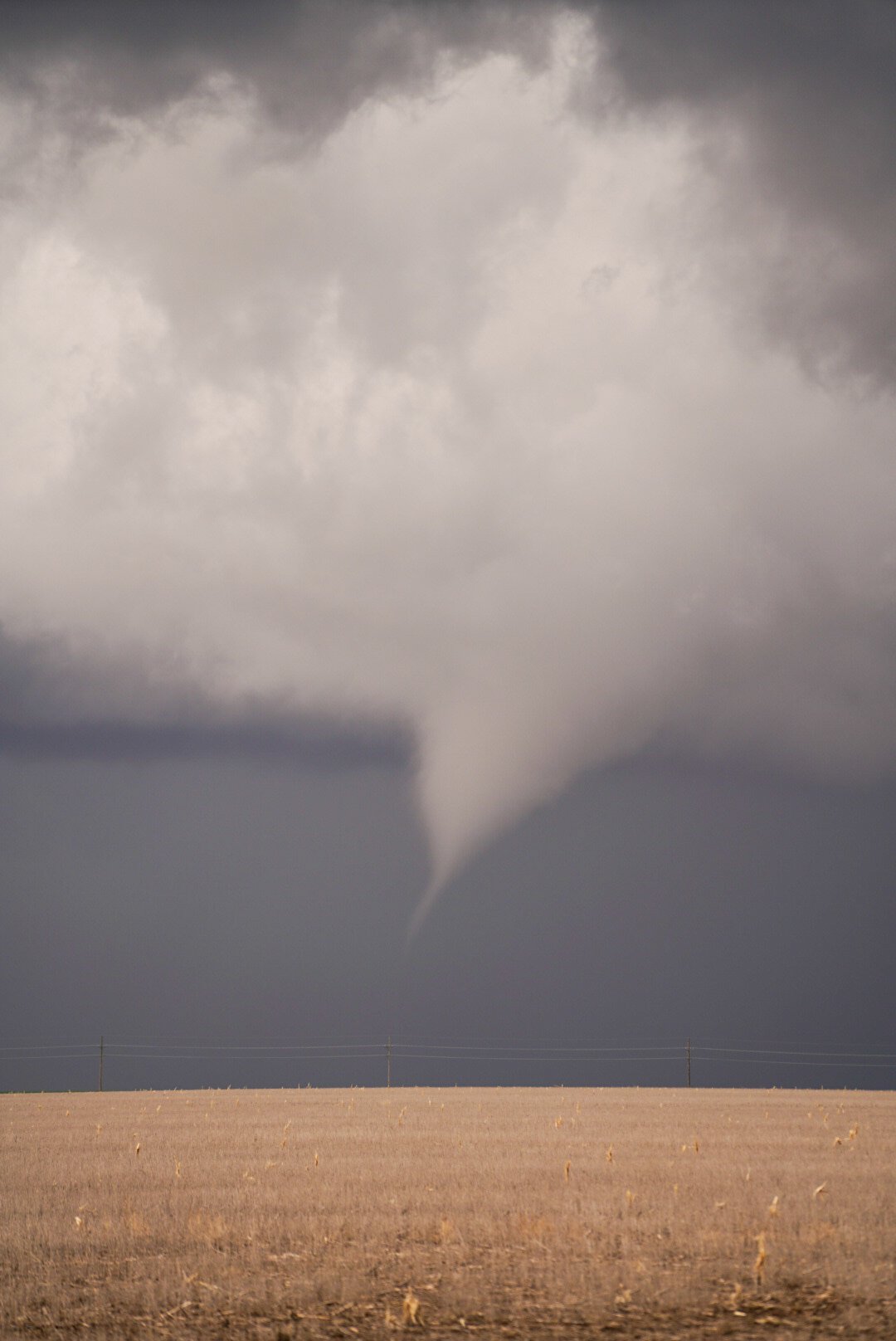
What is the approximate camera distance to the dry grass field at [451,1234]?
42.0 feet

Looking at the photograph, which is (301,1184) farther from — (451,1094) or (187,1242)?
(451,1094)

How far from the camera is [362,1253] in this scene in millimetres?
15555

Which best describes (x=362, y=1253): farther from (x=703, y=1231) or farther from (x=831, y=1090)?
(x=831, y=1090)

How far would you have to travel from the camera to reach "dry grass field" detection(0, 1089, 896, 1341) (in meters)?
12.8

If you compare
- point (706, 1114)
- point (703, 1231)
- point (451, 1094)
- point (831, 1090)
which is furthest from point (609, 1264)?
point (831, 1090)

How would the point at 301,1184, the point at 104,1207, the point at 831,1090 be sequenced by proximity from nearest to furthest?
the point at 104,1207 → the point at 301,1184 → the point at 831,1090

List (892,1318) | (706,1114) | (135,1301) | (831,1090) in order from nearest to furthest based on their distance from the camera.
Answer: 1. (892,1318)
2. (135,1301)
3. (706,1114)
4. (831,1090)

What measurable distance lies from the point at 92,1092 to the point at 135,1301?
48213 millimetres

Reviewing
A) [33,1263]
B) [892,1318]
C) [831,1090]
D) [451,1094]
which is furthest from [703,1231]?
[831,1090]

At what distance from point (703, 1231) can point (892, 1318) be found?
405 centimetres

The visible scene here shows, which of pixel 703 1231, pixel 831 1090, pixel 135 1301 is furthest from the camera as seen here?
pixel 831 1090

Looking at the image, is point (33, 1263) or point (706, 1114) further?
point (706, 1114)

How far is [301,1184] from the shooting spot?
2150 cm

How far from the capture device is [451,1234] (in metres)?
16.5
